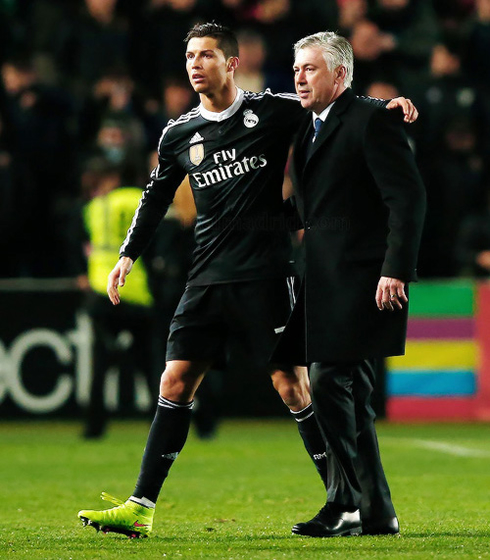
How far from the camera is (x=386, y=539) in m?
5.64

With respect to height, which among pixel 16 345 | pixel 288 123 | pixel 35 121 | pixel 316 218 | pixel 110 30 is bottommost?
pixel 16 345

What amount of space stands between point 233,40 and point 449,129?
7.23 m

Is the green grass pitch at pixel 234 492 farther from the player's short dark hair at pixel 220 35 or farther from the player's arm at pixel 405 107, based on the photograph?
the player's short dark hair at pixel 220 35

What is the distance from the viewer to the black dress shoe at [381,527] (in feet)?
19.0

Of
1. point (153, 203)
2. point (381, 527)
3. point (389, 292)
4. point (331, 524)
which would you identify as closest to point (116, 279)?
point (153, 203)

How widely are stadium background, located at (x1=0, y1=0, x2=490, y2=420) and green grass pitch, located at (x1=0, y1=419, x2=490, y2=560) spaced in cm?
48

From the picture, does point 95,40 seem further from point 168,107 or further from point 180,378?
point 180,378

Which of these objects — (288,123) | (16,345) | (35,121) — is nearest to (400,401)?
(16,345)

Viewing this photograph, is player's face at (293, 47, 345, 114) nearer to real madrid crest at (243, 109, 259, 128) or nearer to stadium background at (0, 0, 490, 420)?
real madrid crest at (243, 109, 259, 128)

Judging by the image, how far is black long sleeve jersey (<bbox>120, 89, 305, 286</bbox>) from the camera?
241 inches

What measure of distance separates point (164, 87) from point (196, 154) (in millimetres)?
7750

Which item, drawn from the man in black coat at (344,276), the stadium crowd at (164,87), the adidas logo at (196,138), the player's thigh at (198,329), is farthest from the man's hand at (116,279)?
the stadium crowd at (164,87)

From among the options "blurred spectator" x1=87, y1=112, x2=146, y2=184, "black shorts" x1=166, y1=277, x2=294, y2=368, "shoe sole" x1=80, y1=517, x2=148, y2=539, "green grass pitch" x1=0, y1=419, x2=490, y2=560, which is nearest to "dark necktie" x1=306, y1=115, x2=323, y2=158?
"black shorts" x1=166, y1=277, x2=294, y2=368

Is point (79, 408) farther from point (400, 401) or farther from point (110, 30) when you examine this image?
point (110, 30)
